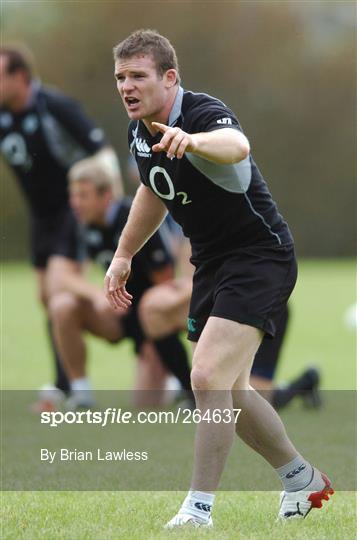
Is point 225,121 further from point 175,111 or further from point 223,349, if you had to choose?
point 223,349

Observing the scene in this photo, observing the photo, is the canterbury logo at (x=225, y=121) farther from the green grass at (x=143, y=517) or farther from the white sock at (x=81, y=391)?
the white sock at (x=81, y=391)

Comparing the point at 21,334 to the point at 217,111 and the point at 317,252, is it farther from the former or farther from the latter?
the point at 317,252

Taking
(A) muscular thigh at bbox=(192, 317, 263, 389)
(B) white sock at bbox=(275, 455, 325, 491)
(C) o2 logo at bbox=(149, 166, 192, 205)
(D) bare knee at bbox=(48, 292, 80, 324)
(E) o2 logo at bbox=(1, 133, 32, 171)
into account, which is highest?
(C) o2 logo at bbox=(149, 166, 192, 205)

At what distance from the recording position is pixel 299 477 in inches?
145

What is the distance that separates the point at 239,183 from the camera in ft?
11.5

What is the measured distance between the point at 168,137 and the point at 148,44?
0.58 meters

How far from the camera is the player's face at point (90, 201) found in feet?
21.2

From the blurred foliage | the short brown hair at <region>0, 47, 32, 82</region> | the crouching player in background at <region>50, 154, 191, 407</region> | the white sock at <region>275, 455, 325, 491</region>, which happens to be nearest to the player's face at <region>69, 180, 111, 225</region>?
the crouching player in background at <region>50, 154, 191, 407</region>

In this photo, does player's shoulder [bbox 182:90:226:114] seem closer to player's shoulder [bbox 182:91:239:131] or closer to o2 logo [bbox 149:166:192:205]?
player's shoulder [bbox 182:91:239:131]

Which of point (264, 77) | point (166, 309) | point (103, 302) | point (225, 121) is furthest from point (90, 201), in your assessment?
point (264, 77)

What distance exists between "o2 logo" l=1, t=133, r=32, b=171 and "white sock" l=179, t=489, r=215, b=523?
439 centimetres

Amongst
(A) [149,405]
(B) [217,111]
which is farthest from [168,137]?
(A) [149,405]

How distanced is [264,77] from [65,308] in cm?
2108

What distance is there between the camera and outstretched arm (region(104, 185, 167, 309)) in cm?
377
